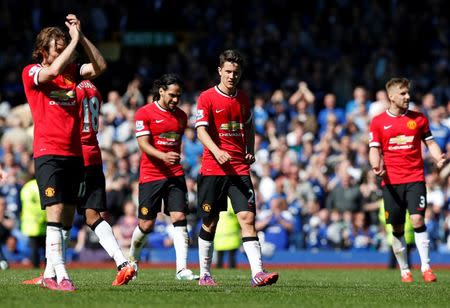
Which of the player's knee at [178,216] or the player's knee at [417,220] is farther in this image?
the player's knee at [417,220]

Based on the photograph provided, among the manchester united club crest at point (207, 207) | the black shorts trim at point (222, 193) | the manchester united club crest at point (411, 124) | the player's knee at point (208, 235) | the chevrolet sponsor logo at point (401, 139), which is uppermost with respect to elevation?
the manchester united club crest at point (411, 124)

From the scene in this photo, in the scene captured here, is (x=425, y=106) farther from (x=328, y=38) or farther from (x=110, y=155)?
(x=110, y=155)

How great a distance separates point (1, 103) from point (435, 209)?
1120 centimetres

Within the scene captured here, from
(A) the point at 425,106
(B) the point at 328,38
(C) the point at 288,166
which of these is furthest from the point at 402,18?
(C) the point at 288,166

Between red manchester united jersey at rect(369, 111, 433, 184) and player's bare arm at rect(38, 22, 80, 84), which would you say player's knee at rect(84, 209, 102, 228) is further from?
red manchester united jersey at rect(369, 111, 433, 184)

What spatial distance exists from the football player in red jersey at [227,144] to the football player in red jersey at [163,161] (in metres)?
1.51

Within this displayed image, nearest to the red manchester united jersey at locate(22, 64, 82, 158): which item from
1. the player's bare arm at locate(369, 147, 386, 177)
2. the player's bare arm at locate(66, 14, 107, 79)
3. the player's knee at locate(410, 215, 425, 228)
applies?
the player's bare arm at locate(66, 14, 107, 79)

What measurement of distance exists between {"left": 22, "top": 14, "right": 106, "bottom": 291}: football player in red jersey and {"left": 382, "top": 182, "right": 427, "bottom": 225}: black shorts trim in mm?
5312

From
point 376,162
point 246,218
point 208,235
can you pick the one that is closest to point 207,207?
point 208,235

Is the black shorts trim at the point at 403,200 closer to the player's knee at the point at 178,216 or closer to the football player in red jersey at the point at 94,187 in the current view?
the player's knee at the point at 178,216

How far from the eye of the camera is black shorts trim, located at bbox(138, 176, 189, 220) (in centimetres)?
1394

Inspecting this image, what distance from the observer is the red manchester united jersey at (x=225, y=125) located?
12.2 meters

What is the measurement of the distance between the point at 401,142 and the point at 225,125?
345 centimetres

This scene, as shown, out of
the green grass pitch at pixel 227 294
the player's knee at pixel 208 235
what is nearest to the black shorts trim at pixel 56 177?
the green grass pitch at pixel 227 294
